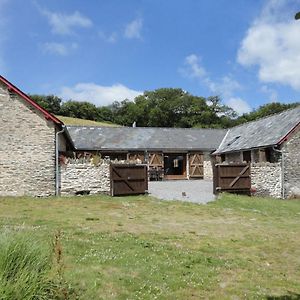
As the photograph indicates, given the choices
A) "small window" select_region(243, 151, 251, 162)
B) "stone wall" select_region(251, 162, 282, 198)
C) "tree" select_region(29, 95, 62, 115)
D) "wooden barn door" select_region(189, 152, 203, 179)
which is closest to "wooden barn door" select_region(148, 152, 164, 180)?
"wooden barn door" select_region(189, 152, 203, 179)

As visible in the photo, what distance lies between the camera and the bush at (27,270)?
13.0ft

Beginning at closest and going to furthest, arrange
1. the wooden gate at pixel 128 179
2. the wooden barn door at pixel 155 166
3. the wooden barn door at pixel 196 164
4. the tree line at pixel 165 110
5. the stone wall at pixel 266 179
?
the wooden gate at pixel 128 179
the stone wall at pixel 266 179
the wooden barn door at pixel 155 166
the wooden barn door at pixel 196 164
the tree line at pixel 165 110

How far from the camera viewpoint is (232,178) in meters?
20.2

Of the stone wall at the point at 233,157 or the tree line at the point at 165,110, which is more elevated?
the tree line at the point at 165,110

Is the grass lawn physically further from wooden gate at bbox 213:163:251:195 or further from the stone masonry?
the stone masonry

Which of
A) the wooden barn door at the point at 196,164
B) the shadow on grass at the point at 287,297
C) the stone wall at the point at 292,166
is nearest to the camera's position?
the shadow on grass at the point at 287,297

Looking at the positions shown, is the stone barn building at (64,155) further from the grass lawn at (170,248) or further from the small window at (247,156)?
the grass lawn at (170,248)

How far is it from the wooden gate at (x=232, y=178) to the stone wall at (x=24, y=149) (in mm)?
8921

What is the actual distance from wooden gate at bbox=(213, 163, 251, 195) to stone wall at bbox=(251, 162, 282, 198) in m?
0.54

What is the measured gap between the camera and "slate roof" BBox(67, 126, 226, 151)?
31.6 metres

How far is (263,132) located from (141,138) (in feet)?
38.5

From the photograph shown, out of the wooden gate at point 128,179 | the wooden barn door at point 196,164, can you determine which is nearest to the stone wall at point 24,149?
the wooden gate at point 128,179

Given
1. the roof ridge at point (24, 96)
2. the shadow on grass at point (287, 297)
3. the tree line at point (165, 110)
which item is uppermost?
the tree line at point (165, 110)

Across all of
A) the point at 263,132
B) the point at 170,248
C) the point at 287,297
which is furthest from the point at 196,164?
the point at 287,297
